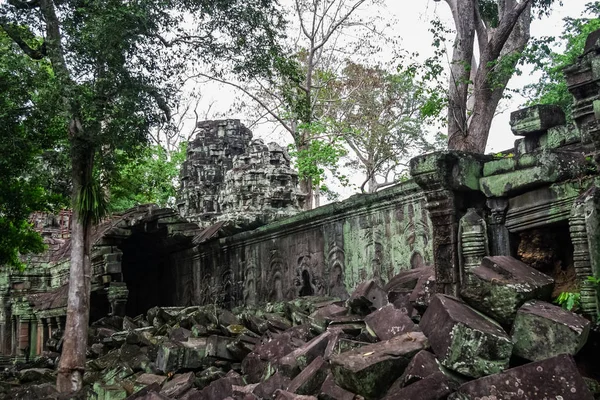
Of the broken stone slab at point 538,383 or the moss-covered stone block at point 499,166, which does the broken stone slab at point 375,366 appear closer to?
the broken stone slab at point 538,383

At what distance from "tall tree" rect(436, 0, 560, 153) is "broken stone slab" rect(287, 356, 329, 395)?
7.31 metres

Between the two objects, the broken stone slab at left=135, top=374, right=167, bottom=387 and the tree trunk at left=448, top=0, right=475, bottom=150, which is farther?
the tree trunk at left=448, top=0, right=475, bottom=150

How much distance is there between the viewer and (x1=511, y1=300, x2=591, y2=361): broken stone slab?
13.0 feet

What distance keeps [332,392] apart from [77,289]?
6.55 metres

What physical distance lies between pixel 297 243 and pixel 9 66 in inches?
207

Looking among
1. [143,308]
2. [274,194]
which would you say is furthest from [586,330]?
[143,308]

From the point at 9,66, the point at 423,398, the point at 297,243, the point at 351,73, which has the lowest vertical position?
the point at 423,398

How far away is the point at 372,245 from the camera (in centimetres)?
930

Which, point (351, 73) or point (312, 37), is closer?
point (312, 37)

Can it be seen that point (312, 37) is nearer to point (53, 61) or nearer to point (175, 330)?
point (53, 61)

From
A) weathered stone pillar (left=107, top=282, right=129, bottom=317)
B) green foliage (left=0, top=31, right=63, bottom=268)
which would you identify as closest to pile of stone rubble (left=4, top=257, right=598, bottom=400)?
green foliage (left=0, top=31, right=63, bottom=268)

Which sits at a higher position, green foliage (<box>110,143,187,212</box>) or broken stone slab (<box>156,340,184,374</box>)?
green foliage (<box>110,143,187,212</box>)

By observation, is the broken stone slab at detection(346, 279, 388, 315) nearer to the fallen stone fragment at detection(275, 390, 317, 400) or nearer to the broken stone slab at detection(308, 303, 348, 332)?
the broken stone slab at detection(308, 303, 348, 332)

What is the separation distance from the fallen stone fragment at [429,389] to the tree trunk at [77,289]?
690 cm
